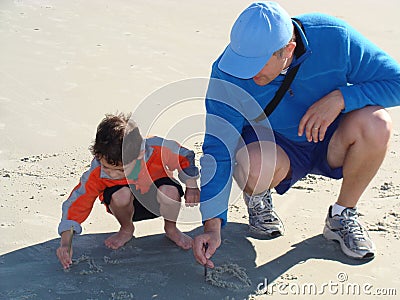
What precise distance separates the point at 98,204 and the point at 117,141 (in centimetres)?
69

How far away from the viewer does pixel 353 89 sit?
2.96 metres

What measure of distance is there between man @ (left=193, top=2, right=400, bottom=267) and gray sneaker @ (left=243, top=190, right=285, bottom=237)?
0.04 ft

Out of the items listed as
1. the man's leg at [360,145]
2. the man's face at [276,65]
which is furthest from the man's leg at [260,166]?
the man's face at [276,65]

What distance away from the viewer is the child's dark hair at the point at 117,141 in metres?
2.87

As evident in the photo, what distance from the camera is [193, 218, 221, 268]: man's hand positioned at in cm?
271

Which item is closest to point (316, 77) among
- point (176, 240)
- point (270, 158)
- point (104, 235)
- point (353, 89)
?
point (353, 89)

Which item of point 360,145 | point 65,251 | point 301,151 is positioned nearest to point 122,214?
point 65,251

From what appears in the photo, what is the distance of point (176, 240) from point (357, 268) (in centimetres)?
80

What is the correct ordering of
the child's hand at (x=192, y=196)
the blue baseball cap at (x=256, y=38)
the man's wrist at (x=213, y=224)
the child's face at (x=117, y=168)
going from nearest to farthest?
the blue baseball cap at (x=256, y=38) < the man's wrist at (x=213, y=224) < the child's face at (x=117, y=168) < the child's hand at (x=192, y=196)

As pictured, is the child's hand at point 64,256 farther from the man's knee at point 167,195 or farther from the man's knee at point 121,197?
the man's knee at point 167,195

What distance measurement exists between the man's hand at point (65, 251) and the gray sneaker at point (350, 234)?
1169mm

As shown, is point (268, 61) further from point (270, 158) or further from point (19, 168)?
point (19, 168)

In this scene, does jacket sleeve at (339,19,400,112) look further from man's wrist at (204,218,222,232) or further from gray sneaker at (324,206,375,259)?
man's wrist at (204,218,222,232)

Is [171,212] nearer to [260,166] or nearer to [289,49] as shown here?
[260,166]
